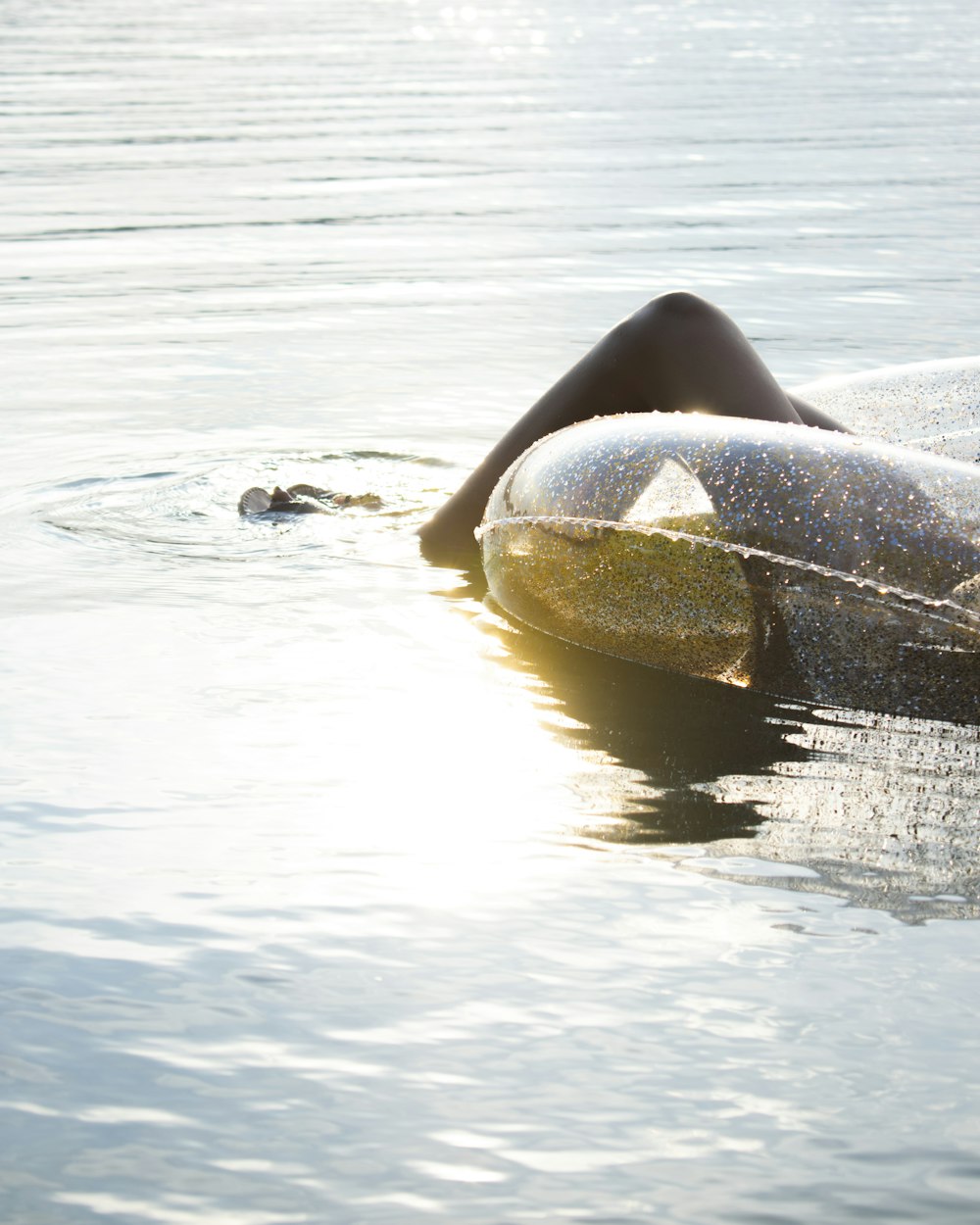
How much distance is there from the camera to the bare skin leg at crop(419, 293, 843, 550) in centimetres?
422

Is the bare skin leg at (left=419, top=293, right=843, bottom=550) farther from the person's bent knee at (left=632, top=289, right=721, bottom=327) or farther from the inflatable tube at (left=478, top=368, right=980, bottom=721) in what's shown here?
the inflatable tube at (left=478, top=368, right=980, bottom=721)

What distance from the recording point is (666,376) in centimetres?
429

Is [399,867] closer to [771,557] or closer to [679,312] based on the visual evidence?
[771,557]

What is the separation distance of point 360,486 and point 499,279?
437 centimetres

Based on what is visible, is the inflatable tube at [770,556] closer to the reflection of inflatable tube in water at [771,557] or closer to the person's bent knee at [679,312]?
the reflection of inflatable tube in water at [771,557]

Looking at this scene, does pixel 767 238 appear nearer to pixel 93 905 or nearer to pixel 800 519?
pixel 800 519

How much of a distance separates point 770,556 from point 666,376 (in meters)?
0.96

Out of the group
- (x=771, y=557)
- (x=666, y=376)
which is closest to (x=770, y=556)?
(x=771, y=557)

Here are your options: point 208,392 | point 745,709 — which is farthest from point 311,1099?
point 208,392

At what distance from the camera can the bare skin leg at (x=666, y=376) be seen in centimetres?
422

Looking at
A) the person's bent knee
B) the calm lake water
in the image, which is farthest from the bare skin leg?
the calm lake water

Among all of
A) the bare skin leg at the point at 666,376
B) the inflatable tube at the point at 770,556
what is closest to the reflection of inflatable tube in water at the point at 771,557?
the inflatable tube at the point at 770,556

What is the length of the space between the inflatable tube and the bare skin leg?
38 centimetres

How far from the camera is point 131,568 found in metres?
4.62
